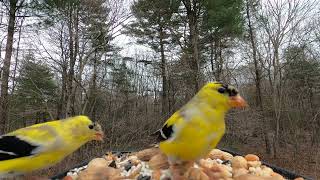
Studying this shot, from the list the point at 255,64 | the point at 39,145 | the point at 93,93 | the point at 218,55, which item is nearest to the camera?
the point at 39,145

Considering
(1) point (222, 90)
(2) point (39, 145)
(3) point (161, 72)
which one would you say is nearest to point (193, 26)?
(3) point (161, 72)

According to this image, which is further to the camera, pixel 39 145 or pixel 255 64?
pixel 255 64

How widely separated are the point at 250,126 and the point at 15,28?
13.6m

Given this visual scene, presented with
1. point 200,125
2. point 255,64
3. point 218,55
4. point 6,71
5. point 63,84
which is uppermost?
point 218,55

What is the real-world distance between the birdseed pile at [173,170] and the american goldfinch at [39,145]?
0.31 metres

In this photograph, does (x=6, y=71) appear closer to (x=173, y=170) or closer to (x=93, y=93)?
(x=93, y=93)

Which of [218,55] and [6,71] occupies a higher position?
[218,55]

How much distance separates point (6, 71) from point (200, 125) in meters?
13.9

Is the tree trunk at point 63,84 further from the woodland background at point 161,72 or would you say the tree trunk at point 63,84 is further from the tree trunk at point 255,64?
the tree trunk at point 255,64

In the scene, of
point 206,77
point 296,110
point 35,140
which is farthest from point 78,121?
point 296,110

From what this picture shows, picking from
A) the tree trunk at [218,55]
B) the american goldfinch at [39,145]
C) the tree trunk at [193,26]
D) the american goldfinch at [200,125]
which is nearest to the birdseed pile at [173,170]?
the american goldfinch at [200,125]

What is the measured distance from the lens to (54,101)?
15250 millimetres

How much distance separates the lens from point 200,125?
6.44 feet

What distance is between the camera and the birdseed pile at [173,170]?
7.15ft
